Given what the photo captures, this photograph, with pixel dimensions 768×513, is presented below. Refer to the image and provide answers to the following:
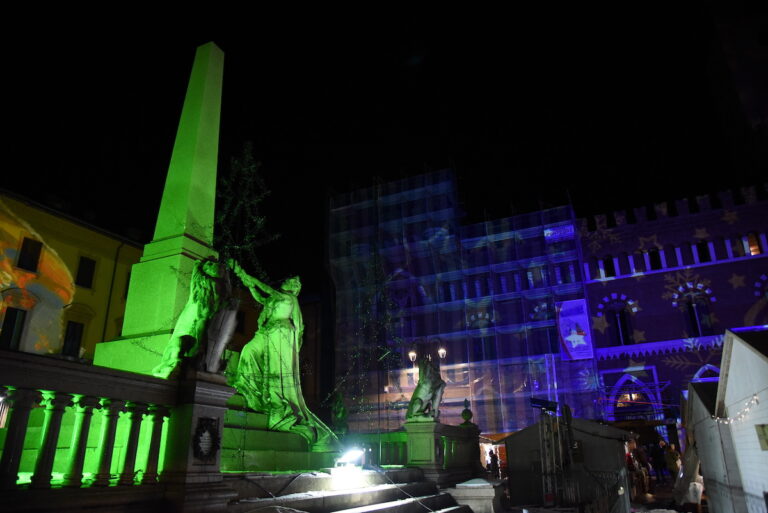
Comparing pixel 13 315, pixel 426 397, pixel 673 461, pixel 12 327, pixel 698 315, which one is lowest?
pixel 673 461

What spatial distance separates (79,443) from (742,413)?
32.2ft

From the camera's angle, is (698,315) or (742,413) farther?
(698,315)

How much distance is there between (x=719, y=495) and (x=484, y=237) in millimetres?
20643

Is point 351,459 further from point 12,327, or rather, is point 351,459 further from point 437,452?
point 12,327

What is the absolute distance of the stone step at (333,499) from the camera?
5.50m

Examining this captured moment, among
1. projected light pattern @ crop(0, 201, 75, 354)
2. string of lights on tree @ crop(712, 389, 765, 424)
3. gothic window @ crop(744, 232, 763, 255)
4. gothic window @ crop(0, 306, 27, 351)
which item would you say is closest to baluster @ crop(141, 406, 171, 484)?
string of lights on tree @ crop(712, 389, 765, 424)

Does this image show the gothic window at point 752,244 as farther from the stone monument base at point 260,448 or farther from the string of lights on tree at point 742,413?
the stone monument base at point 260,448

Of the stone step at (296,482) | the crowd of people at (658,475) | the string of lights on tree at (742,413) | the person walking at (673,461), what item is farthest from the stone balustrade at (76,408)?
the person walking at (673,461)

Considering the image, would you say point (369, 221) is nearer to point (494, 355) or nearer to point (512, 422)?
point (494, 355)

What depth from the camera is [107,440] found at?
4531mm

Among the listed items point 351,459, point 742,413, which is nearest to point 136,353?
point 351,459

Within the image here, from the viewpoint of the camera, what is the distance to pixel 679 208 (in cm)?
2891

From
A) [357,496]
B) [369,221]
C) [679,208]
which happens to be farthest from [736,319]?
[357,496]

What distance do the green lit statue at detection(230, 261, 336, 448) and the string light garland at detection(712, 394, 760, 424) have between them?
6.81 meters
